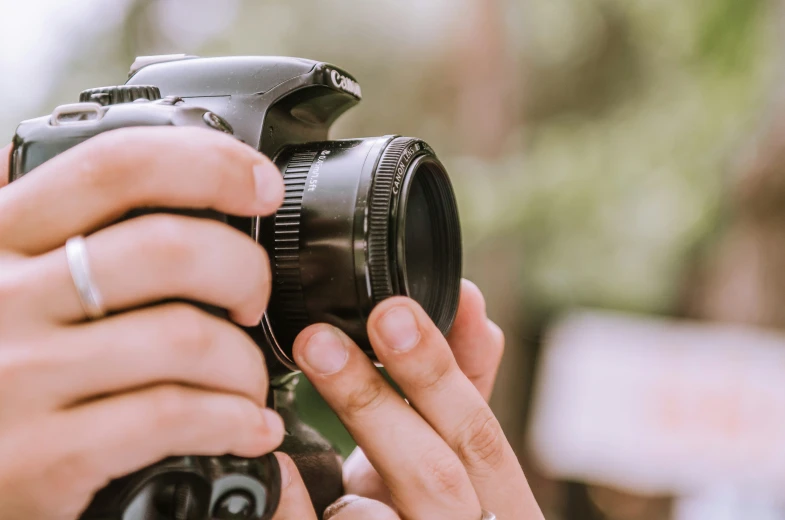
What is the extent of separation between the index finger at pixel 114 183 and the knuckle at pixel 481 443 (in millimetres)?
229

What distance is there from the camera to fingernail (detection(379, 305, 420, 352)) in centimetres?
39

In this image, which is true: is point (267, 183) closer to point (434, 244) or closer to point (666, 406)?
point (434, 244)

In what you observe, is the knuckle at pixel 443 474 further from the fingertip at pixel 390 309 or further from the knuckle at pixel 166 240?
the knuckle at pixel 166 240

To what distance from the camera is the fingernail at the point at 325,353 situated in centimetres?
40

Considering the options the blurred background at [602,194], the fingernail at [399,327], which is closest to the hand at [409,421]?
the fingernail at [399,327]

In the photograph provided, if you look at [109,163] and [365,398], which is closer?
[109,163]

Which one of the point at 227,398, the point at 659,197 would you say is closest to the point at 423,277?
the point at 227,398

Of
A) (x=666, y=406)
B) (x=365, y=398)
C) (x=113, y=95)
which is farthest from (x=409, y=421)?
(x=666, y=406)

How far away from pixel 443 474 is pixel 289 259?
0.17 meters

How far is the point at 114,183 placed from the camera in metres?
0.31

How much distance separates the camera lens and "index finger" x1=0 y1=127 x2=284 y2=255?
0.09 m

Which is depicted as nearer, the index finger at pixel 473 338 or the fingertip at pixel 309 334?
the fingertip at pixel 309 334

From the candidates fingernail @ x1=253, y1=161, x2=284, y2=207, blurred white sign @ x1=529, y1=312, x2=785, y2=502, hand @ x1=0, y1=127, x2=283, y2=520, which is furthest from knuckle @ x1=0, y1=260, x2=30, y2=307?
blurred white sign @ x1=529, y1=312, x2=785, y2=502

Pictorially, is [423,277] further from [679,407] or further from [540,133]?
[540,133]
